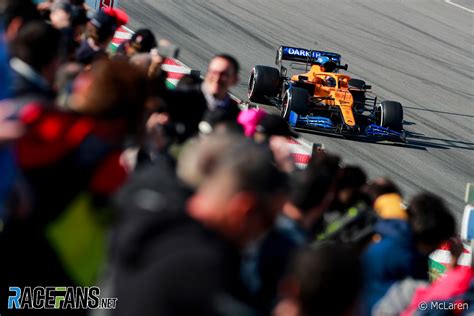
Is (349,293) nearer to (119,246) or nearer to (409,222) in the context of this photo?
(119,246)

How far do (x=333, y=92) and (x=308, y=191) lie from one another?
11297mm

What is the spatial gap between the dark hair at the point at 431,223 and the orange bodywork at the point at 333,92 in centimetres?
987

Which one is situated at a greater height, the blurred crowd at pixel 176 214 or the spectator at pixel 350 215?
the blurred crowd at pixel 176 214

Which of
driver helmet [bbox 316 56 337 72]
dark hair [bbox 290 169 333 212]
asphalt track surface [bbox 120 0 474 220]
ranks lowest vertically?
asphalt track surface [bbox 120 0 474 220]

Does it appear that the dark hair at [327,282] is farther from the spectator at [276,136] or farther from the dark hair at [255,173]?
the spectator at [276,136]

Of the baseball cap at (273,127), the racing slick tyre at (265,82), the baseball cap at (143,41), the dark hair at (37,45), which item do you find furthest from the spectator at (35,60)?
the racing slick tyre at (265,82)

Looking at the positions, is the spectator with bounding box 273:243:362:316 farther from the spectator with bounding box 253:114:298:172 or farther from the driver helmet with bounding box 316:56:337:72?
the driver helmet with bounding box 316:56:337:72

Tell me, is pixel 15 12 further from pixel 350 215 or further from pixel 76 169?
pixel 76 169

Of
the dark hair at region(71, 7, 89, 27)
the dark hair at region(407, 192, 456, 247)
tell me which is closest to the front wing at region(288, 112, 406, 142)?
the dark hair at region(71, 7, 89, 27)

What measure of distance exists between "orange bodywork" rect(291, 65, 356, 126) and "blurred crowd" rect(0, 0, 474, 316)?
9.36 m

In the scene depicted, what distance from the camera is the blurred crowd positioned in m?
2.72

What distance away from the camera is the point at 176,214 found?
2826 mm

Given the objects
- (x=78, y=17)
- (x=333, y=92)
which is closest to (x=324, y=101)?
(x=333, y=92)

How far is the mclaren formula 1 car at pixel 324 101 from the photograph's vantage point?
14.7 m
